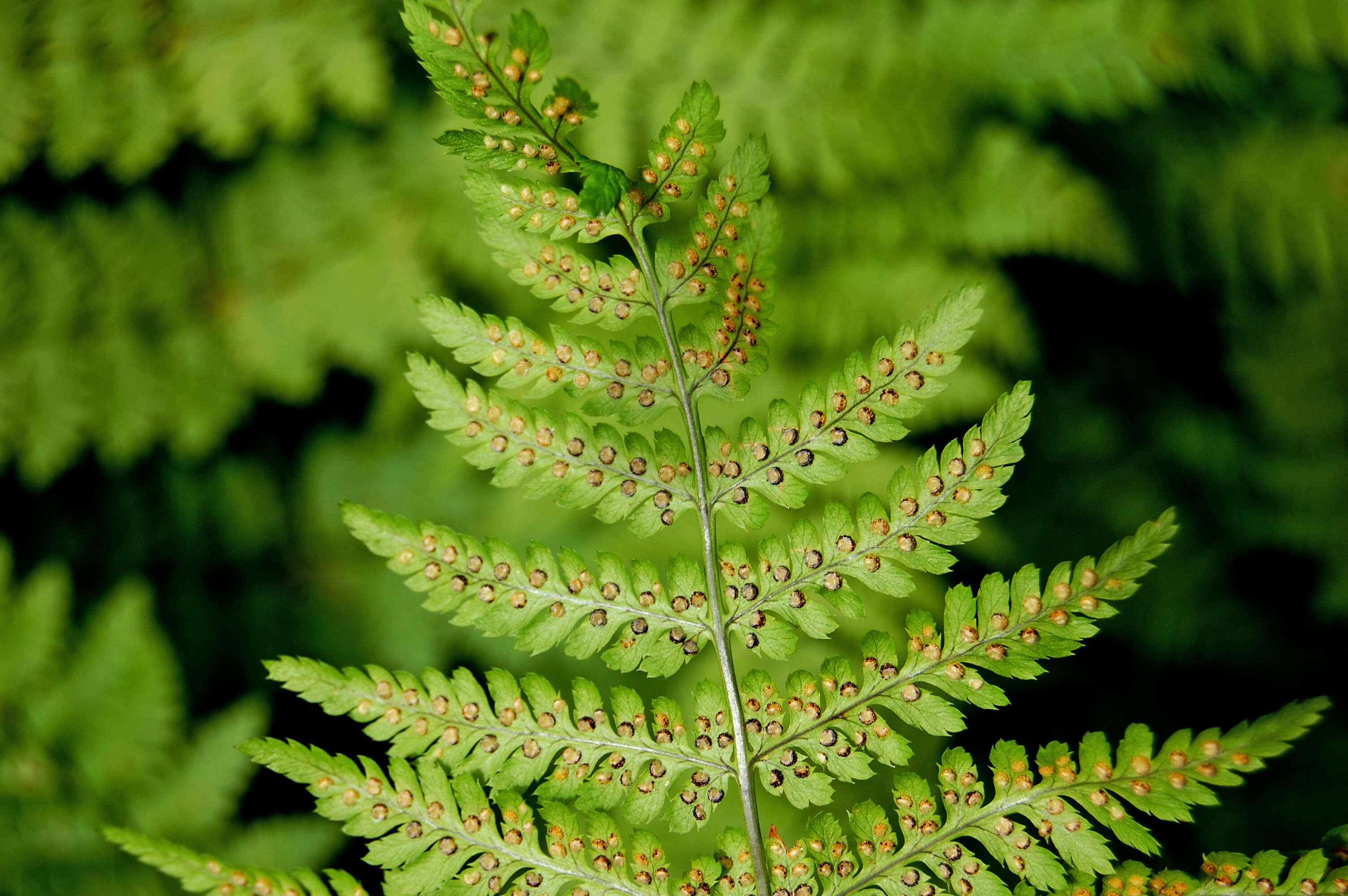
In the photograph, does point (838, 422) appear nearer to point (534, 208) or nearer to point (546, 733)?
point (534, 208)

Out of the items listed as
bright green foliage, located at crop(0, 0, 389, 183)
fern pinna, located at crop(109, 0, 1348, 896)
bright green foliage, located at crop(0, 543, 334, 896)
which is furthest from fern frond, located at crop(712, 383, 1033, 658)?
bright green foliage, located at crop(0, 0, 389, 183)

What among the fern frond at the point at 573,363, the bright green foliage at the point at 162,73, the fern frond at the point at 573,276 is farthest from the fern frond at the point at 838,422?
the bright green foliage at the point at 162,73

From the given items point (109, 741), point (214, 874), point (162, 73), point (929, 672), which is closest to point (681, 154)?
point (929, 672)

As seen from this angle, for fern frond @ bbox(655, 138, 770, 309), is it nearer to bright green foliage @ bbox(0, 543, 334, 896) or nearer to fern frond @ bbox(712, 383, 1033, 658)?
fern frond @ bbox(712, 383, 1033, 658)

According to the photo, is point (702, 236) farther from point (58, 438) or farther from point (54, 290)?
point (54, 290)

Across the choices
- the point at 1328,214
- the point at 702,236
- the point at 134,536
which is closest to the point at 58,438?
the point at 134,536
